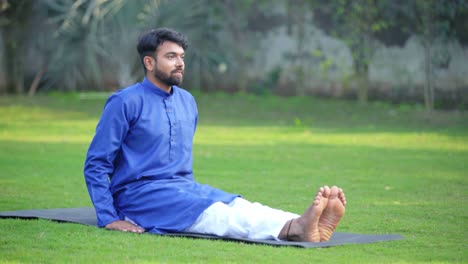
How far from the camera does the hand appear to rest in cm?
635

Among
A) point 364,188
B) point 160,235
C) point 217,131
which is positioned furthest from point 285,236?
point 217,131

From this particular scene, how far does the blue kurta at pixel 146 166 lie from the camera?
6.34 meters

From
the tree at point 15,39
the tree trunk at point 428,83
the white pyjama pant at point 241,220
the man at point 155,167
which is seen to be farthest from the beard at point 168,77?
the tree at point 15,39

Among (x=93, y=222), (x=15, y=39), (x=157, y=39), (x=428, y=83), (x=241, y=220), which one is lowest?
(x=428, y=83)

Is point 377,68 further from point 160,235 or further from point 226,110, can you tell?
point 160,235

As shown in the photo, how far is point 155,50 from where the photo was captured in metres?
6.50

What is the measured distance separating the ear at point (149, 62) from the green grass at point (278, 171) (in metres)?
1.15

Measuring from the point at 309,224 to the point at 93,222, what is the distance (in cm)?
170

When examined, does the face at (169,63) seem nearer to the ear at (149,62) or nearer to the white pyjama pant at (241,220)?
the ear at (149,62)

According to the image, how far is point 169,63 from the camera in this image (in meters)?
6.51

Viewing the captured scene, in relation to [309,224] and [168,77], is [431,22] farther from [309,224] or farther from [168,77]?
[309,224]

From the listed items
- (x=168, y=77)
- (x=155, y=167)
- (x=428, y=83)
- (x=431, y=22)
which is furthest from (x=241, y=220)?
(x=431, y=22)

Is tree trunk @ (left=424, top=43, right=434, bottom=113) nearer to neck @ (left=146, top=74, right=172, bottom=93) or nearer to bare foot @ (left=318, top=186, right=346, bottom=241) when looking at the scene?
neck @ (left=146, top=74, right=172, bottom=93)

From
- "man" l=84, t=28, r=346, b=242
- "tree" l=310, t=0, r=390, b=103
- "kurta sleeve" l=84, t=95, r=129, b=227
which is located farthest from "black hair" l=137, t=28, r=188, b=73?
"tree" l=310, t=0, r=390, b=103
